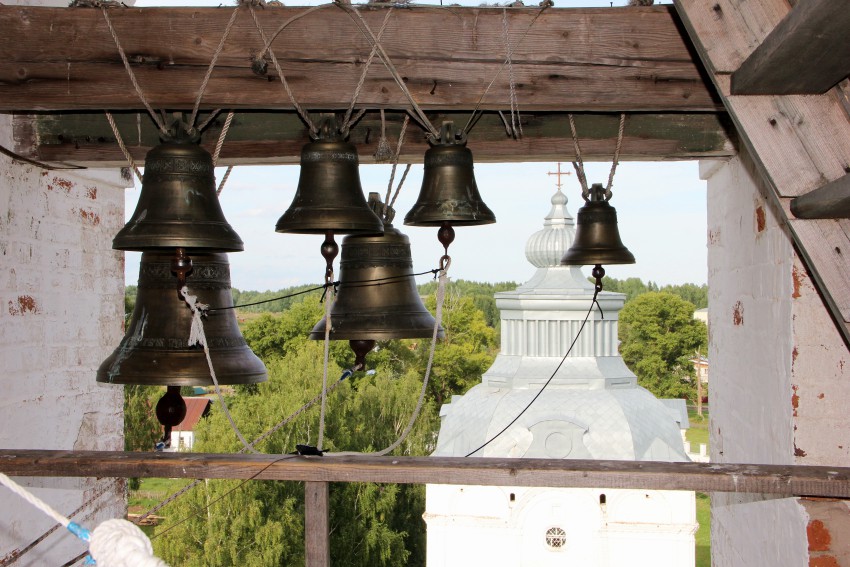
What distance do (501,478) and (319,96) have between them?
3.79ft

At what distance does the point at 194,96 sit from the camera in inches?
108

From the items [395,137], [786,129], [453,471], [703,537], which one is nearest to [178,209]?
[395,137]

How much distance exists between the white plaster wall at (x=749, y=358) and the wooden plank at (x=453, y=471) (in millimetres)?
481

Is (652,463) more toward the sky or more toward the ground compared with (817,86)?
more toward the ground

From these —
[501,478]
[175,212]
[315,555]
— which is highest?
[175,212]

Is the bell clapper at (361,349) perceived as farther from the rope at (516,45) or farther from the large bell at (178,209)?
the rope at (516,45)

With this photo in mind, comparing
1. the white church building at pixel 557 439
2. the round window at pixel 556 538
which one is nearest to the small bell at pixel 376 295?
the white church building at pixel 557 439

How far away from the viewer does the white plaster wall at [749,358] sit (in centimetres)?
284

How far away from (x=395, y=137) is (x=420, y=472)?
1.24 metres

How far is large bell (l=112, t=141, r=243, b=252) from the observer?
8.29 feet

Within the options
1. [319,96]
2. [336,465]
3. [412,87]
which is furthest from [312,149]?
[336,465]

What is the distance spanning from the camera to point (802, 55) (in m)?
1.83

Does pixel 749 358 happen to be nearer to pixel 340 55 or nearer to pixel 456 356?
pixel 340 55

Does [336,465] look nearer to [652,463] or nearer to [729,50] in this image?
[652,463]
